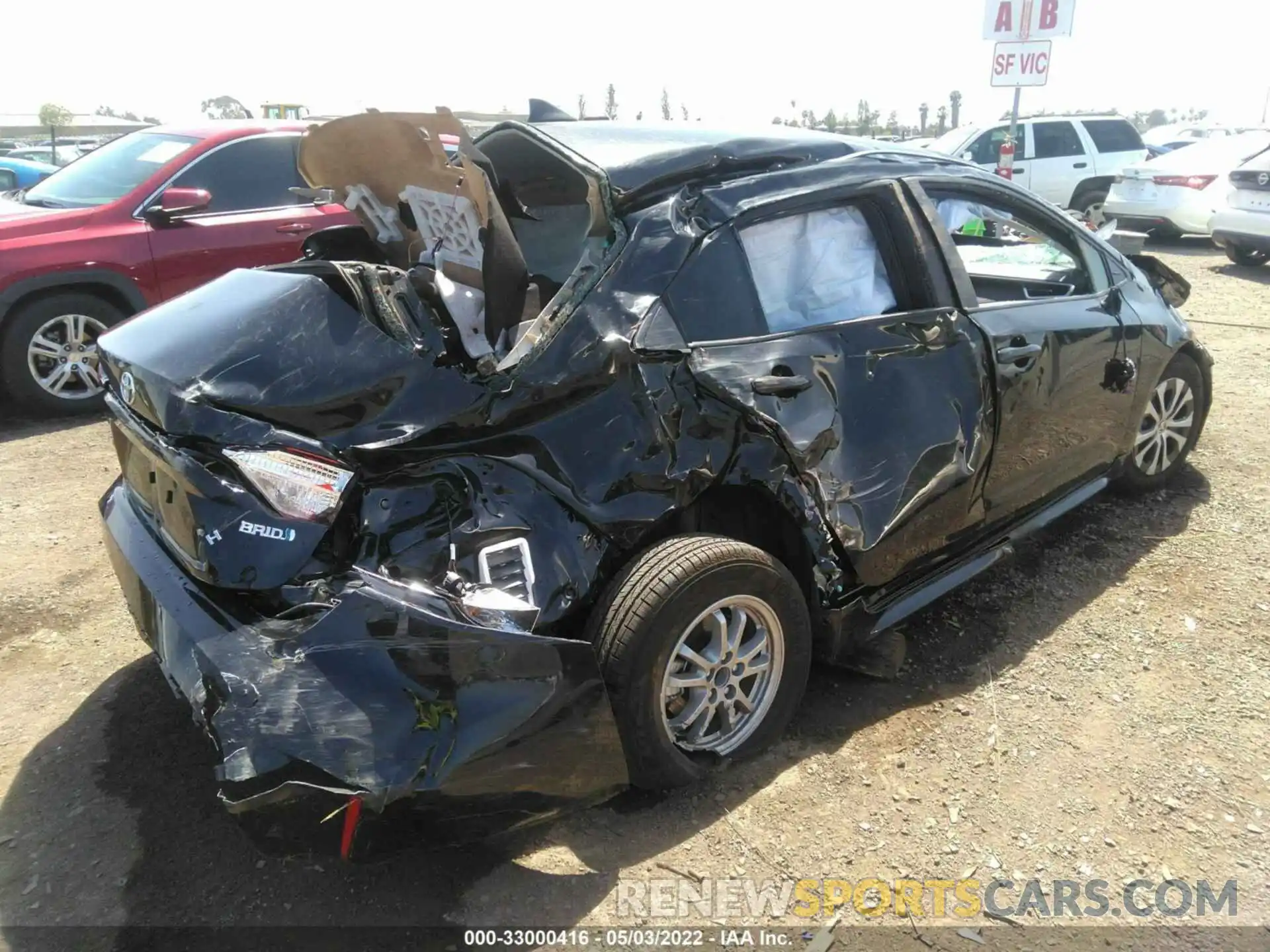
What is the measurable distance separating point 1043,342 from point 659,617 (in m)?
2.01

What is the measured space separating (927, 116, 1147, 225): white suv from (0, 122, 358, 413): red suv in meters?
10.3

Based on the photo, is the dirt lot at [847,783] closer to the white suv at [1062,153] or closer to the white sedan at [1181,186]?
the white sedan at [1181,186]

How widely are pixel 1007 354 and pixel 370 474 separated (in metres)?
2.25

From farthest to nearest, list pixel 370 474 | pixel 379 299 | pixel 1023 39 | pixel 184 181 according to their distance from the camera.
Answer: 1. pixel 1023 39
2. pixel 184 181
3. pixel 379 299
4. pixel 370 474

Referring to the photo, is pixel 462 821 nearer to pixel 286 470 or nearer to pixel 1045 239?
pixel 286 470

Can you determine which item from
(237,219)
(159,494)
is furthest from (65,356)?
(159,494)

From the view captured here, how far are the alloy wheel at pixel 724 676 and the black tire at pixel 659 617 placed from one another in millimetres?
33

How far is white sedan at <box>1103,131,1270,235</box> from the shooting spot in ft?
40.3

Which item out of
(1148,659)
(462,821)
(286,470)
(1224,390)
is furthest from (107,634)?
(1224,390)

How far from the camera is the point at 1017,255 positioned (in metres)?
4.58

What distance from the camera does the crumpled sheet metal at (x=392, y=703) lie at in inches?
75.4

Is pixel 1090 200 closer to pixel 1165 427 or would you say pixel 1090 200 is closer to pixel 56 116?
pixel 1165 427

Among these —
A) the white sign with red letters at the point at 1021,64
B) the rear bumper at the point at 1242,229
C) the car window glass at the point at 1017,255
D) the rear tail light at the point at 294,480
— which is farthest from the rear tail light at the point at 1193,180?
the rear tail light at the point at 294,480

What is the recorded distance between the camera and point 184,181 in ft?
20.4
